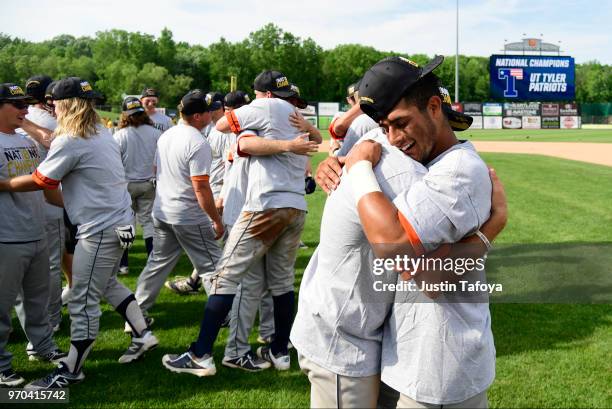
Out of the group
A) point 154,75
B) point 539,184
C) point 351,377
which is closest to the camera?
point 351,377

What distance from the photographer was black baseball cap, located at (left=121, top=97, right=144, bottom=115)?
7266 millimetres

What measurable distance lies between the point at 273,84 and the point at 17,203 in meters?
2.17

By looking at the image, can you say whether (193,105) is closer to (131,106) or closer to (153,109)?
(131,106)

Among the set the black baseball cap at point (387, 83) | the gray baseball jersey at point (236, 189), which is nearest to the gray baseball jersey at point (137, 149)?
the gray baseball jersey at point (236, 189)

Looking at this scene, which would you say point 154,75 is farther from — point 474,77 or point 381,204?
point 381,204

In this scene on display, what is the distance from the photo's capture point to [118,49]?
108 m

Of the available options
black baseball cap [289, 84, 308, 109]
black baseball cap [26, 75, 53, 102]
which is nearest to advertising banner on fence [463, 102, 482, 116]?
black baseball cap [26, 75, 53, 102]

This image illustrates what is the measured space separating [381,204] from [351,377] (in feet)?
2.22

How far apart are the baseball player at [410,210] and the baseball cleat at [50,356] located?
11.4 feet

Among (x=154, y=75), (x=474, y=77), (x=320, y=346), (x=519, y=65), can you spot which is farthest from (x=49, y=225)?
(x=474, y=77)

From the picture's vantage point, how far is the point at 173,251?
5.53 metres

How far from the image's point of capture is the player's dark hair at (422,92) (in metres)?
1.86

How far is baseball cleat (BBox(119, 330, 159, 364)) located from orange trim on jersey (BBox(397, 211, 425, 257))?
3594mm

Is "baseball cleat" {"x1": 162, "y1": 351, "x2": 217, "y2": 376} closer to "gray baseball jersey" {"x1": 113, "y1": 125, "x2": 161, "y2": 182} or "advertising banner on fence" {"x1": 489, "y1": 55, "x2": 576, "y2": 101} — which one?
"gray baseball jersey" {"x1": 113, "y1": 125, "x2": 161, "y2": 182}
